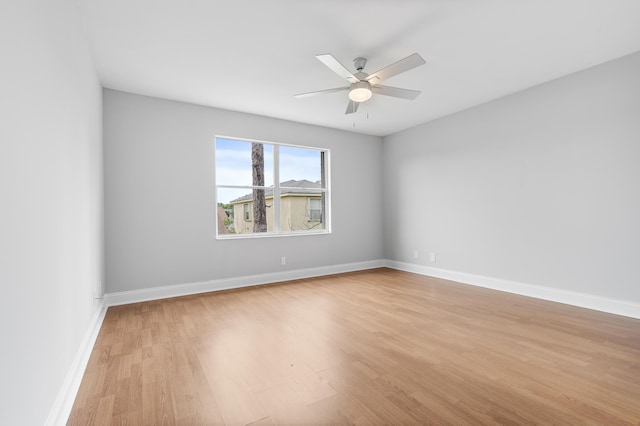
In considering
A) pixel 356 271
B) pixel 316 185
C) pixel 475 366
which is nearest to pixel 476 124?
pixel 316 185

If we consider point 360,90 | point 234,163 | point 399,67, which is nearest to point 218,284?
point 234,163

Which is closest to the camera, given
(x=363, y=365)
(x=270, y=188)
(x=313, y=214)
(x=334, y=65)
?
(x=363, y=365)

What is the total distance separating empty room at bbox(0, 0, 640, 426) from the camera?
154cm

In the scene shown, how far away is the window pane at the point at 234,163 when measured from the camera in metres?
4.41

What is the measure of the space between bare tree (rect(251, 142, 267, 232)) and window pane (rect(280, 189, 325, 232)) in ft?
1.06

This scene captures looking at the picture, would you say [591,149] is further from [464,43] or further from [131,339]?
[131,339]

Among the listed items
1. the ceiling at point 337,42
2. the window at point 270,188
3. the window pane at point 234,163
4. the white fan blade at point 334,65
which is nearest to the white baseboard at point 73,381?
the window at point 270,188

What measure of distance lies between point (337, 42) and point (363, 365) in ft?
8.99

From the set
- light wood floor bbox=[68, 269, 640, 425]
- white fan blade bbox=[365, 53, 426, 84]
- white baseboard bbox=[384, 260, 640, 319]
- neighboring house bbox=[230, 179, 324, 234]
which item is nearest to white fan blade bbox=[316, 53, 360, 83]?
white fan blade bbox=[365, 53, 426, 84]

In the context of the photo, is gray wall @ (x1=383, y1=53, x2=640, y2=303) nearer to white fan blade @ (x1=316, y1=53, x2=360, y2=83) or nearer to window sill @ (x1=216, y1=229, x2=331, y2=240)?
window sill @ (x1=216, y1=229, x2=331, y2=240)

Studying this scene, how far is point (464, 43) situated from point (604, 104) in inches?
73.3

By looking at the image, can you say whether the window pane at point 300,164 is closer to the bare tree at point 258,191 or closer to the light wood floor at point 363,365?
the bare tree at point 258,191

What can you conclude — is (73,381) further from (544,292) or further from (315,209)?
(544,292)

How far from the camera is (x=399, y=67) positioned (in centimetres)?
258
